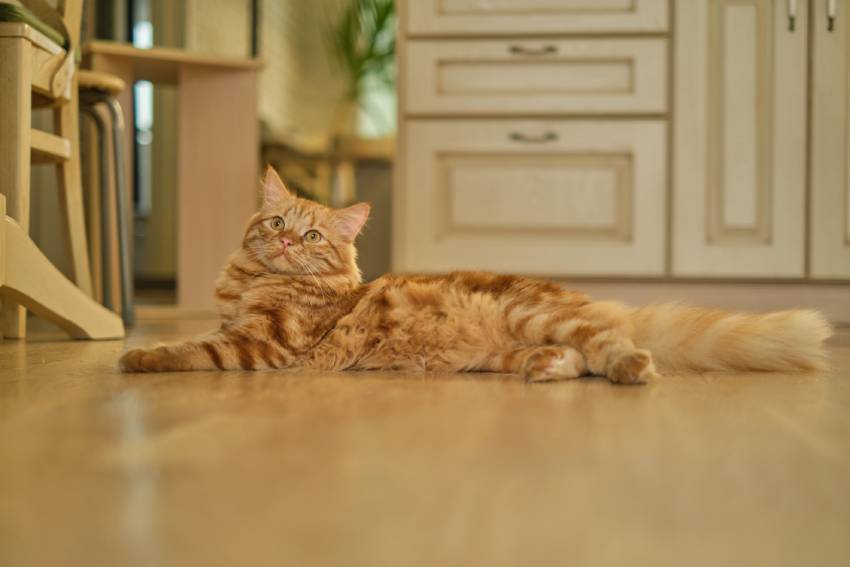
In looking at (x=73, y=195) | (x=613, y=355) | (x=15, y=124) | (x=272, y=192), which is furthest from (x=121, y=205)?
(x=613, y=355)

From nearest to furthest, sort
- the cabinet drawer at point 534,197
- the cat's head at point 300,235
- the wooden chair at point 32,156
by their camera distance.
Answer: the cat's head at point 300,235 < the wooden chair at point 32,156 < the cabinet drawer at point 534,197

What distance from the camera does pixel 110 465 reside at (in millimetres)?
758

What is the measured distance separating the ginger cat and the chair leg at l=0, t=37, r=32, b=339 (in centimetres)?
63

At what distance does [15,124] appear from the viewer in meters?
1.86

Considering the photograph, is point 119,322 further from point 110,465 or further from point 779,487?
point 779,487

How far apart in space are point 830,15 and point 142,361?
245 cm

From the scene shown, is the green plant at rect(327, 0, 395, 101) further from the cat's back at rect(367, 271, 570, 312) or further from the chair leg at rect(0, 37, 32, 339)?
the cat's back at rect(367, 271, 570, 312)

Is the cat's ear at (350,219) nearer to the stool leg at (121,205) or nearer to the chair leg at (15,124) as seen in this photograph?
the chair leg at (15,124)

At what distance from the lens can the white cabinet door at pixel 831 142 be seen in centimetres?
278

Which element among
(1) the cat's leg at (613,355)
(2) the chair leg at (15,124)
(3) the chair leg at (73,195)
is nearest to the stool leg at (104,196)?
(3) the chair leg at (73,195)

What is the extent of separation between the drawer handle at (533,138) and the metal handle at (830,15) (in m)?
0.94

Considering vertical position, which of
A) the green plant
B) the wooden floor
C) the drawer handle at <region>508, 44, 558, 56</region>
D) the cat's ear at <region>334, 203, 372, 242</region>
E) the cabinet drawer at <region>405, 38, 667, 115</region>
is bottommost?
the wooden floor

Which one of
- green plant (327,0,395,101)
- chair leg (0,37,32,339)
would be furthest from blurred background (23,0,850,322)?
green plant (327,0,395,101)

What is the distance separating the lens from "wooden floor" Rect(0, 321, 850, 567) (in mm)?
561
